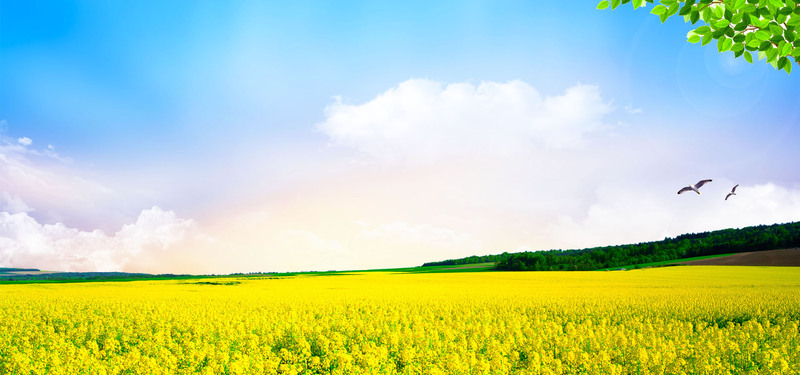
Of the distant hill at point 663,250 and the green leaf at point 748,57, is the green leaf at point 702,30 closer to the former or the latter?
the green leaf at point 748,57

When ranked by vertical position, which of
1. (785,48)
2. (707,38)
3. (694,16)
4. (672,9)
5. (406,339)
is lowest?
(406,339)

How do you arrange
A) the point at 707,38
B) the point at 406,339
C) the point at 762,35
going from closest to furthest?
the point at 762,35 → the point at 707,38 → the point at 406,339

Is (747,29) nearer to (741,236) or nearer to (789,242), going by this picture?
(789,242)

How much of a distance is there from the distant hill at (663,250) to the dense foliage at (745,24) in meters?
79.9

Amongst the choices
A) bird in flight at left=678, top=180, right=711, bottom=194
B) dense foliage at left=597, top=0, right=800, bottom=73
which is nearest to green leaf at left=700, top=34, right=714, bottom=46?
dense foliage at left=597, top=0, right=800, bottom=73

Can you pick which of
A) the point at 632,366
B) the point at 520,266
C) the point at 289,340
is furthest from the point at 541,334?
the point at 520,266

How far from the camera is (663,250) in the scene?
321ft

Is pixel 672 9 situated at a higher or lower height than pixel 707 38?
higher

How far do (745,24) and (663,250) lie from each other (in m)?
106

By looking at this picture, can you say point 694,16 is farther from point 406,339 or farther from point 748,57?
point 406,339

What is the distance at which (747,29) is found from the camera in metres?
7.25

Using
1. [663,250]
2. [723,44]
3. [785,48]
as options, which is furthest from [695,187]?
[663,250]

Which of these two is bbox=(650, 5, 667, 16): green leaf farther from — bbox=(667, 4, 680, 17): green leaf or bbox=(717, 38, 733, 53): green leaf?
bbox=(717, 38, 733, 53): green leaf

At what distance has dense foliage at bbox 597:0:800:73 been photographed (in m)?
6.74
